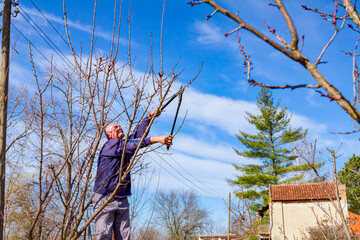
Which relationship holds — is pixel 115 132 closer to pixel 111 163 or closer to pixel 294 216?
pixel 111 163

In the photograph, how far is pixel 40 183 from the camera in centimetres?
268

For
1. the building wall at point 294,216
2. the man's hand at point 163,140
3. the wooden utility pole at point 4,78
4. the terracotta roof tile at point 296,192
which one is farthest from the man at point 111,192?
the terracotta roof tile at point 296,192

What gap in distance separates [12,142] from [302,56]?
37.8 feet

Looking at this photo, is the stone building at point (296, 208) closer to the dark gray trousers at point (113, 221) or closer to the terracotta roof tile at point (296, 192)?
the terracotta roof tile at point (296, 192)

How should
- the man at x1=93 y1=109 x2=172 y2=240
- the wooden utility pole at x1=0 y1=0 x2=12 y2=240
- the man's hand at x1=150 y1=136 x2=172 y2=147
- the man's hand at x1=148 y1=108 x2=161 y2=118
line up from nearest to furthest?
the man's hand at x1=148 y1=108 x2=161 y2=118 → the man's hand at x1=150 y1=136 x2=172 y2=147 → the man at x1=93 y1=109 x2=172 y2=240 → the wooden utility pole at x1=0 y1=0 x2=12 y2=240

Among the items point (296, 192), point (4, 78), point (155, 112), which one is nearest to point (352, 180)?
point (296, 192)

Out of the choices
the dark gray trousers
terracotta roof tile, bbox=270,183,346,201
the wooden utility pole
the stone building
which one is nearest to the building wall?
the stone building

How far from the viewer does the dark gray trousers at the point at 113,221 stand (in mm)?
3523

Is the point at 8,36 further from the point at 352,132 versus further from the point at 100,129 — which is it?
the point at 352,132

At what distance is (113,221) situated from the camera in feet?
12.0

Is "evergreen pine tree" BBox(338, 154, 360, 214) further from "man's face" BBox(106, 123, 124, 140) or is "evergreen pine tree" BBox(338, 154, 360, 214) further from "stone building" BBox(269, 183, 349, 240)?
"man's face" BBox(106, 123, 124, 140)

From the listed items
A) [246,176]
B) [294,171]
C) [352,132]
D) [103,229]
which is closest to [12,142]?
[103,229]

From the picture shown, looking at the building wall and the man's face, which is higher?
the man's face

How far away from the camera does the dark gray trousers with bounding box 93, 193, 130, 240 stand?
11.6ft
